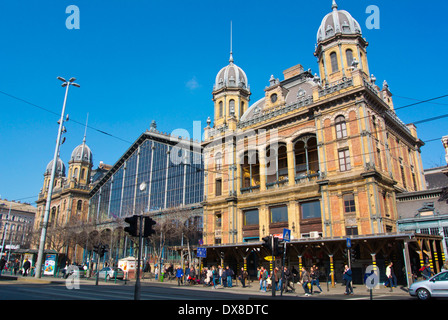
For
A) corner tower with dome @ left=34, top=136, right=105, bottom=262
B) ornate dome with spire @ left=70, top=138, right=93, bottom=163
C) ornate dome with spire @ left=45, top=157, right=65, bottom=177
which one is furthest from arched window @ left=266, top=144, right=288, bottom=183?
ornate dome with spire @ left=45, top=157, right=65, bottom=177

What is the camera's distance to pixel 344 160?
31.1 meters

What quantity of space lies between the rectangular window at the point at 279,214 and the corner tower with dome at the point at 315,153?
112mm

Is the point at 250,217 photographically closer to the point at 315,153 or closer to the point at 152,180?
the point at 315,153

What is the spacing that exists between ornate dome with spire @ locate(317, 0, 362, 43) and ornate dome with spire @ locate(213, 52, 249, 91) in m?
13.0

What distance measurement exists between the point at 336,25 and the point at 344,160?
1569 cm

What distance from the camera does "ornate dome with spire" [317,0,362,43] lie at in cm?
3650

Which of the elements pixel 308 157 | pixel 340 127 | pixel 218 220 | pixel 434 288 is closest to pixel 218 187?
pixel 218 220

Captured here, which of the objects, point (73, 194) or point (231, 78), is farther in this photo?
point (73, 194)

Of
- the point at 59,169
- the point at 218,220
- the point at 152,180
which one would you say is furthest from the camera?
the point at 59,169

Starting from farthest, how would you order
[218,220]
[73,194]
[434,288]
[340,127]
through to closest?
[73,194]
[218,220]
[340,127]
[434,288]

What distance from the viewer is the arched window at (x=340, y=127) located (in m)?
31.8

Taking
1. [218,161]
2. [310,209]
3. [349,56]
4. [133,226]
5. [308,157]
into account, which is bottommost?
A: [133,226]

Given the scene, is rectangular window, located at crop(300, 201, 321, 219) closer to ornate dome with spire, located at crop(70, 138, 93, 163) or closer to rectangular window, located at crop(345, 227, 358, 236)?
rectangular window, located at crop(345, 227, 358, 236)
